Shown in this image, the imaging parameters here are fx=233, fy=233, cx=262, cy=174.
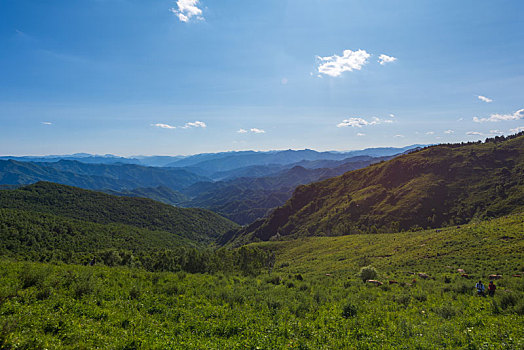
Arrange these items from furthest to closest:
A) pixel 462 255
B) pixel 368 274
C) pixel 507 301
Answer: pixel 462 255 < pixel 368 274 < pixel 507 301

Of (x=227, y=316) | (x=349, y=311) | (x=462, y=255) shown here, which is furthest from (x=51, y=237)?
(x=462, y=255)

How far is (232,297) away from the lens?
20.0 meters

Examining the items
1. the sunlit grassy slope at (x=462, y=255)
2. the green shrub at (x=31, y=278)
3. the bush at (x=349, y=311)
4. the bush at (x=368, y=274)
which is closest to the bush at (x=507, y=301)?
the bush at (x=349, y=311)

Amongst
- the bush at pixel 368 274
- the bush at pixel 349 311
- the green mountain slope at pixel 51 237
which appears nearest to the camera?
the bush at pixel 349 311

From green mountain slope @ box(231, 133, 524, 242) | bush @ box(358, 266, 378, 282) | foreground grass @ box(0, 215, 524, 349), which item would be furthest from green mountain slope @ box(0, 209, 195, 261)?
green mountain slope @ box(231, 133, 524, 242)

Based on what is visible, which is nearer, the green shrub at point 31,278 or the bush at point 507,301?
the green shrub at point 31,278

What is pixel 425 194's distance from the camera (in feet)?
448

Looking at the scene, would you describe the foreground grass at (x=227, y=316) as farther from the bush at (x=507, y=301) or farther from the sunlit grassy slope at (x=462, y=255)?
the sunlit grassy slope at (x=462, y=255)

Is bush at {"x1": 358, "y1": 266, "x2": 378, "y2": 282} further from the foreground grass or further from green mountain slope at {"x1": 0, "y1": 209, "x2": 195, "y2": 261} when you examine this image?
green mountain slope at {"x1": 0, "y1": 209, "x2": 195, "y2": 261}

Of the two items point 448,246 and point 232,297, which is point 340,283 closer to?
point 232,297

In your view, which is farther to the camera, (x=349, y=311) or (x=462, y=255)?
(x=462, y=255)

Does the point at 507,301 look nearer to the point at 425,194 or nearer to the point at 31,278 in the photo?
the point at 31,278

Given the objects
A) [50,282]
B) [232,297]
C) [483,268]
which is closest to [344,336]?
[232,297]

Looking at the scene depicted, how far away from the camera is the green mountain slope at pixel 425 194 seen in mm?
117688
